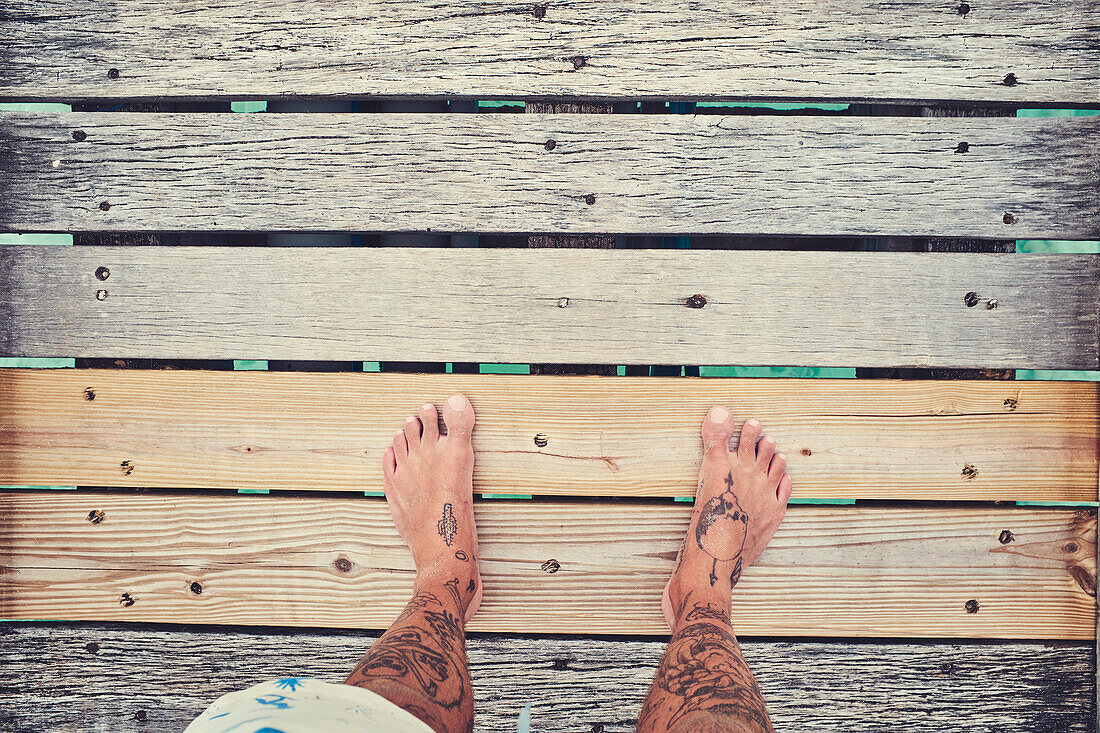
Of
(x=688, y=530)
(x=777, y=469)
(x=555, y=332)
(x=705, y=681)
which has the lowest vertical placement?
(x=705, y=681)

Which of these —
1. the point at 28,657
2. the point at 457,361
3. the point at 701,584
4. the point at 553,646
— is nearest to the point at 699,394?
the point at 701,584

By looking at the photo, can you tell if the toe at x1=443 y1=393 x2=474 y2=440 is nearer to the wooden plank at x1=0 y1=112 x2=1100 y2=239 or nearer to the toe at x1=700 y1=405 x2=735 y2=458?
the wooden plank at x1=0 y1=112 x2=1100 y2=239

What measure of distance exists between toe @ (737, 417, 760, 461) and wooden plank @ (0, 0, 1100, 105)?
764mm

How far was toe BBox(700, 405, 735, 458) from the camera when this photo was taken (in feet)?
4.46

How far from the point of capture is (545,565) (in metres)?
1.40

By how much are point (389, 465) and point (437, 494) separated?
14cm

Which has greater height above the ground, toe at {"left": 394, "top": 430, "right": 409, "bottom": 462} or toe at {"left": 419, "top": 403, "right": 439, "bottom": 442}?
toe at {"left": 419, "top": 403, "right": 439, "bottom": 442}

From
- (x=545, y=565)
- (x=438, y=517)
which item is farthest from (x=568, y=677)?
(x=438, y=517)

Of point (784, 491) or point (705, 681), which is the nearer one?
point (705, 681)

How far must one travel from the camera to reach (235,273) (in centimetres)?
139

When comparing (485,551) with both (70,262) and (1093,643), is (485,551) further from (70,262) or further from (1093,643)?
(1093,643)

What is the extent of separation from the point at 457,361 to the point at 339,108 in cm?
67

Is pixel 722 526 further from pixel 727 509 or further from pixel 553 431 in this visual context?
pixel 553 431

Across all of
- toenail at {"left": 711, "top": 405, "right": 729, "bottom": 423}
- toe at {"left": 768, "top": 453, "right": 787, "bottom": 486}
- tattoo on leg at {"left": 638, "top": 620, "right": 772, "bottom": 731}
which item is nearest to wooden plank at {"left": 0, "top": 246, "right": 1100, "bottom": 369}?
toenail at {"left": 711, "top": 405, "right": 729, "bottom": 423}
